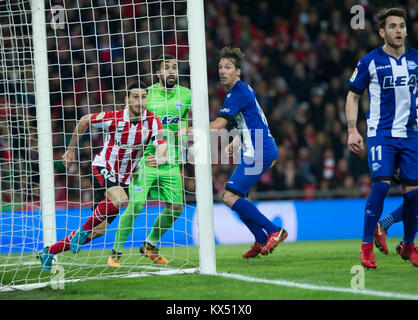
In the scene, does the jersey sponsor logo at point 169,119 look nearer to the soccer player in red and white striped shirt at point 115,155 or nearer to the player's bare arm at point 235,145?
the soccer player in red and white striped shirt at point 115,155

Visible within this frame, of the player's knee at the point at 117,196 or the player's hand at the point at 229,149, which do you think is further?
the player's hand at the point at 229,149

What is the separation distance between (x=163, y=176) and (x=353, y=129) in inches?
92.4

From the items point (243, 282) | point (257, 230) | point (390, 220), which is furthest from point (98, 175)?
point (390, 220)

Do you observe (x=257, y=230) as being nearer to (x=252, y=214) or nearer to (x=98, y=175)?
(x=252, y=214)

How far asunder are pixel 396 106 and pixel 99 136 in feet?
24.2

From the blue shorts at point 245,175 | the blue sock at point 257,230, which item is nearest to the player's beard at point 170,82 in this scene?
the blue shorts at point 245,175

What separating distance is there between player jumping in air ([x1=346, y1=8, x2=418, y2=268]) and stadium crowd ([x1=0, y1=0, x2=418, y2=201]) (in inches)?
234

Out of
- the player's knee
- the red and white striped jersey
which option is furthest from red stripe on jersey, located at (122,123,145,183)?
the player's knee

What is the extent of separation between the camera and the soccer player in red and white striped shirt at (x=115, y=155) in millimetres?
6277

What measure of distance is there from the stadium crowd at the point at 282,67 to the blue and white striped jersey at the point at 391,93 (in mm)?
5951

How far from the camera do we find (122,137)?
6.68 meters
